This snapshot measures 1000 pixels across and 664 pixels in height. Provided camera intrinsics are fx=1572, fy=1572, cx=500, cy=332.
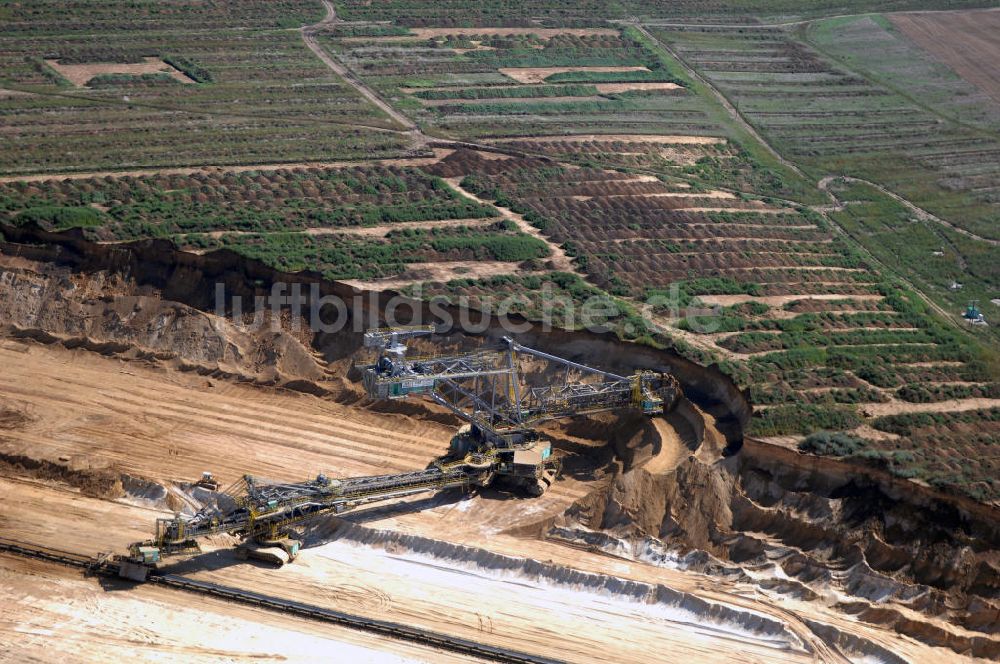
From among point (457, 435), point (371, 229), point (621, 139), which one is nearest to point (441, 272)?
point (371, 229)

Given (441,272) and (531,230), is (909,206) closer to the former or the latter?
(531,230)

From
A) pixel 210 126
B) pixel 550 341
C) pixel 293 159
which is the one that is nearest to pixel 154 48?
pixel 210 126

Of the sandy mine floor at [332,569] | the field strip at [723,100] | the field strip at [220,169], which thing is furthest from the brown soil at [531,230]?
the field strip at [723,100]

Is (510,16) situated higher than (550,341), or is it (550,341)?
(510,16)

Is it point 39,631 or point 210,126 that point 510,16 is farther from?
point 39,631

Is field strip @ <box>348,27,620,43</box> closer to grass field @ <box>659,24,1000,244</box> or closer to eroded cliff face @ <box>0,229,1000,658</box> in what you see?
grass field @ <box>659,24,1000,244</box>

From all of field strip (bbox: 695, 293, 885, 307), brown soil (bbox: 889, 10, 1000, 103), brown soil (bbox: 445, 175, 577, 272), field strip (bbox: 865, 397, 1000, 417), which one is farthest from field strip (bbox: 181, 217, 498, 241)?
brown soil (bbox: 889, 10, 1000, 103)
